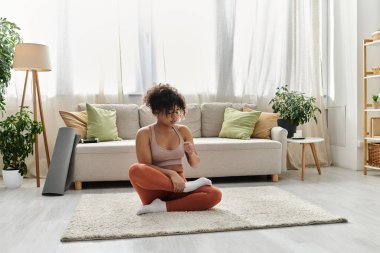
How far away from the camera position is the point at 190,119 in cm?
461

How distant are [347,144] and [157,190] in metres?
3.12

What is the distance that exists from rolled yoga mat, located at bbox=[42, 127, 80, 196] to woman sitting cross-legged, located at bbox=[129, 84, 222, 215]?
118 cm

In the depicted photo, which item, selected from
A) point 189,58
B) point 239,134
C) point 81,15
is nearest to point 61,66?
point 81,15

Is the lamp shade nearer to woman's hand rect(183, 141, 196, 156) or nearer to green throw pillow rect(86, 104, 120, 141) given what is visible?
green throw pillow rect(86, 104, 120, 141)

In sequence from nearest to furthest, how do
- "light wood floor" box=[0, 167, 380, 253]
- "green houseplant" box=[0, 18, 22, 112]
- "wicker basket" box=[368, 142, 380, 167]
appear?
"light wood floor" box=[0, 167, 380, 253]
"green houseplant" box=[0, 18, 22, 112]
"wicker basket" box=[368, 142, 380, 167]

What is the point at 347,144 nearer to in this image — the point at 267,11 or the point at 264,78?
the point at 264,78

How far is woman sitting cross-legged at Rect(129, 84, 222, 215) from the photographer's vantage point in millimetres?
2512

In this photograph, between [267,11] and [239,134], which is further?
[267,11]

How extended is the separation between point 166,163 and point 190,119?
202 cm

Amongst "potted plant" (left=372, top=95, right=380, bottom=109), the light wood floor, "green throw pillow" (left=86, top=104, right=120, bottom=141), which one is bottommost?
the light wood floor

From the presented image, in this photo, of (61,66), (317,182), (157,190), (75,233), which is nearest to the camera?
(75,233)

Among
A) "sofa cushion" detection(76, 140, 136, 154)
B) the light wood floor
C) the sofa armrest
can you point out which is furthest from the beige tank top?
the sofa armrest

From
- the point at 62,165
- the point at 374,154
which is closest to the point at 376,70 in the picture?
the point at 374,154

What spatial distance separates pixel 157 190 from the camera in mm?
2648
